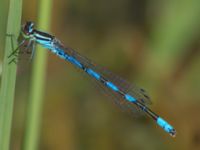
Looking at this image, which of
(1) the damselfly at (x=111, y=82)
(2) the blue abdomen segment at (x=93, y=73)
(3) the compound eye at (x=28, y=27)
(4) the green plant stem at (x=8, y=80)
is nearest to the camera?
(4) the green plant stem at (x=8, y=80)

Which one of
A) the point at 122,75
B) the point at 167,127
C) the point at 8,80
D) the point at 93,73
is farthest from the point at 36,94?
the point at 122,75

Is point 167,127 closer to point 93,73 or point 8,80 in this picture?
point 93,73

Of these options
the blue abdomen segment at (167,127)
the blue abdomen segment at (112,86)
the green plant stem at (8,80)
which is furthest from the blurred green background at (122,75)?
the green plant stem at (8,80)

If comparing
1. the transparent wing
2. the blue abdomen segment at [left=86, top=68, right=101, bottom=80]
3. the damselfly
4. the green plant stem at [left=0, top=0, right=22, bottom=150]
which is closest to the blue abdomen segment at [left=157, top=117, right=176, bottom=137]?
the damselfly

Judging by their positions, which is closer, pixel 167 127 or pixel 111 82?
pixel 167 127

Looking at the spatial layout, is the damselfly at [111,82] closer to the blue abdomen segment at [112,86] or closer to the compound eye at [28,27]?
the blue abdomen segment at [112,86]

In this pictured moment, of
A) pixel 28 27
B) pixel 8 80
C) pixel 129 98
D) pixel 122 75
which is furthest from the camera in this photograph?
pixel 122 75
